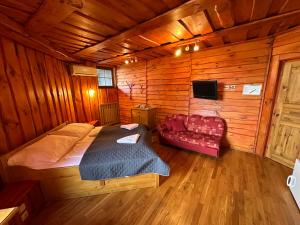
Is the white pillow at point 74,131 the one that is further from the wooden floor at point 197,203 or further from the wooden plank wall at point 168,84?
the wooden plank wall at point 168,84

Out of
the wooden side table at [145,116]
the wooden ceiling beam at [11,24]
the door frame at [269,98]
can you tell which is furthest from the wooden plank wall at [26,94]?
the door frame at [269,98]

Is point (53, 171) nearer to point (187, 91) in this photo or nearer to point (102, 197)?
point (102, 197)

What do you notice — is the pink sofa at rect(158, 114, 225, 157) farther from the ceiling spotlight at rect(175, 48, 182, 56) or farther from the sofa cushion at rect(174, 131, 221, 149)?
the ceiling spotlight at rect(175, 48, 182, 56)

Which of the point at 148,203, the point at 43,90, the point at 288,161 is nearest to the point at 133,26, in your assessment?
the point at 43,90

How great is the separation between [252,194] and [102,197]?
216 cm

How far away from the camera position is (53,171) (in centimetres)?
180

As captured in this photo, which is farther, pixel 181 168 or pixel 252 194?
pixel 181 168

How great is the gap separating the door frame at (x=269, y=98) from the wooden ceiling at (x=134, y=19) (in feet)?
1.67

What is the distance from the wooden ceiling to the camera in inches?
57.2

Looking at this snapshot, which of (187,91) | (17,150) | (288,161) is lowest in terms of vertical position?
(288,161)

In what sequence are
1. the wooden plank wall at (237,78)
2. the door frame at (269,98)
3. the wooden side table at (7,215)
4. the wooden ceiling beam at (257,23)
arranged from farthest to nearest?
the wooden plank wall at (237,78)
the door frame at (269,98)
the wooden ceiling beam at (257,23)
the wooden side table at (7,215)

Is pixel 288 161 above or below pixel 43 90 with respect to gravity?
below

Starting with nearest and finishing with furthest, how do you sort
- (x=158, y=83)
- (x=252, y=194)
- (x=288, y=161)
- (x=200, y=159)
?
(x=252, y=194) → (x=288, y=161) → (x=200, y=159) → (x=158, y=83)

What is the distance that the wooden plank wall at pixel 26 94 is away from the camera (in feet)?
6.13
